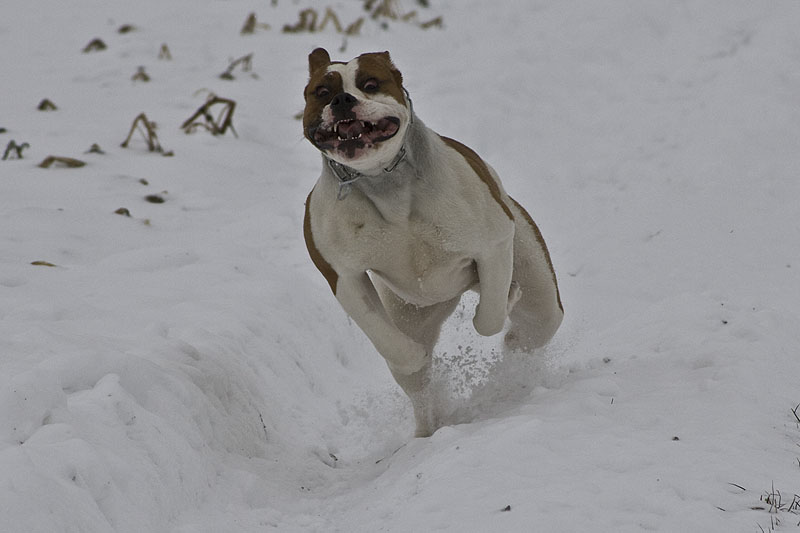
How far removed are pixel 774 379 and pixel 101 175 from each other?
4.96 m

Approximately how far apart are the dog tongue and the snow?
1117 mm

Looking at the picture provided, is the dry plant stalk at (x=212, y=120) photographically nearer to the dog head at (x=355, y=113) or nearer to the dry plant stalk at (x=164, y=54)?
the dry plant stalk at (x=164, y=54)

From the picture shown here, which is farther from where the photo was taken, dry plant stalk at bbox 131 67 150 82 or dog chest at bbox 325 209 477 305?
dry plant stalk at bbox 131 67 150 82

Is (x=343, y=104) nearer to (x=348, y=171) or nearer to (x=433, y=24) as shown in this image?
(x=348, y=171)

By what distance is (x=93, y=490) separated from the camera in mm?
2602

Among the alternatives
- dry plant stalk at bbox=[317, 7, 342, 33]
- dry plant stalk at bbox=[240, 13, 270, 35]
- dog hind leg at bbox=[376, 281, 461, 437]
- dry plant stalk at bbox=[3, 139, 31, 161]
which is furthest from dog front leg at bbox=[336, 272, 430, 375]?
dry plant stalk at bbox=[240, 13, 270, 35]

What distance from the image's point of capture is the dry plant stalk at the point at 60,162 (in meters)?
6.64

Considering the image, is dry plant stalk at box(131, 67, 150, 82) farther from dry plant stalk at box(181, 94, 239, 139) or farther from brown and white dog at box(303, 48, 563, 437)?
brown and white dog at box(303, 48, 563, 437)

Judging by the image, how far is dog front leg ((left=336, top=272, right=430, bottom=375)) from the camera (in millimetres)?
3639

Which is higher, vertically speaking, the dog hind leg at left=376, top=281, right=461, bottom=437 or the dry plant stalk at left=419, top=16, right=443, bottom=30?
the dog hind leg at left=376, top=281, right=461, bottom=437

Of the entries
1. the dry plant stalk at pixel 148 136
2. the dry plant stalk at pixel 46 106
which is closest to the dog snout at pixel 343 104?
the dry plant stalk at pixel 148 136

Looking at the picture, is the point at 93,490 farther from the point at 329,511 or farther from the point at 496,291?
the point at 496,291

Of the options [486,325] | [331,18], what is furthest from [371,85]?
[331,18]

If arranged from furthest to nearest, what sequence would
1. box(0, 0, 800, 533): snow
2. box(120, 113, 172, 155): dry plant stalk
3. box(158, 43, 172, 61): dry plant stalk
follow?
box(158, 43, 172, 61): dry plant stalk
box(120, 113, 172, 155): dry plant stalk
box(0, 0, 800, 533): snow
